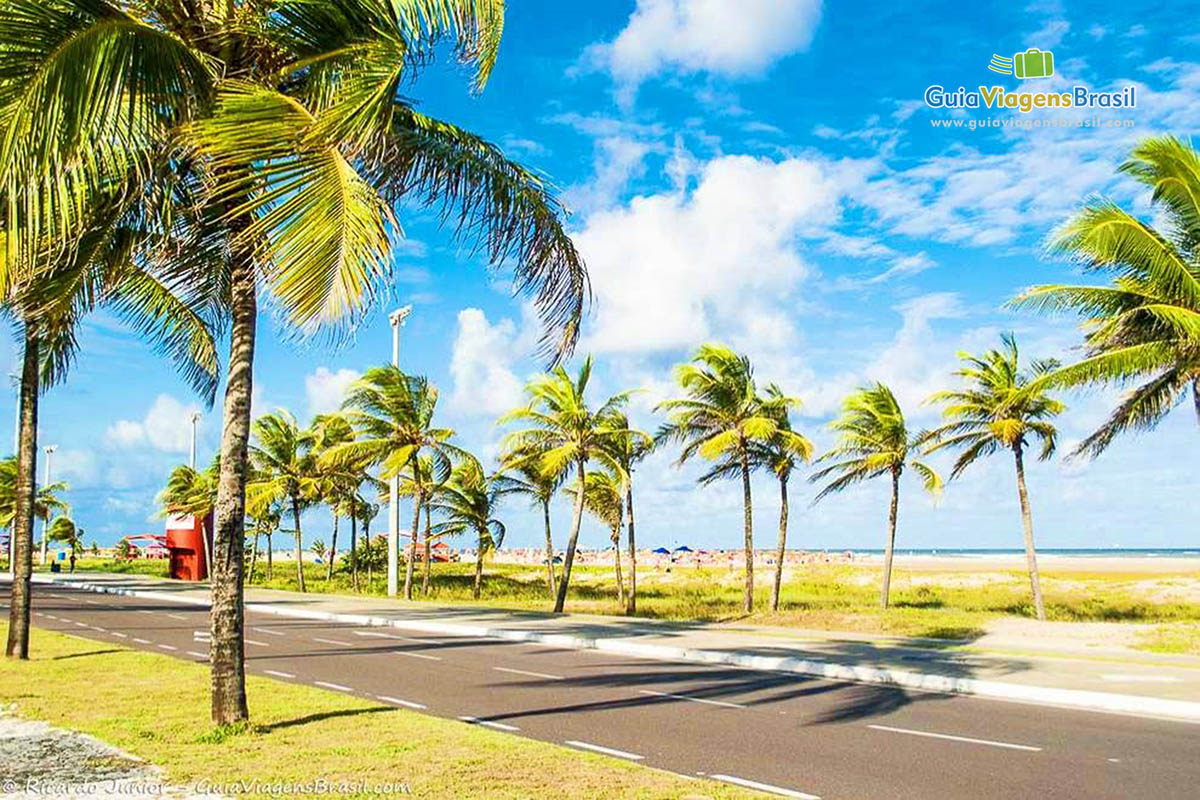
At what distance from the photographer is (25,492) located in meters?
14.4

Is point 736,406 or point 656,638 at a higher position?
point 736,406

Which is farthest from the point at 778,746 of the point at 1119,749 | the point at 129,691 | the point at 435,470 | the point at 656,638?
the point at 435,470

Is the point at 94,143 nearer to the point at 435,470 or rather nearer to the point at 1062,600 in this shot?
the point at 435,470

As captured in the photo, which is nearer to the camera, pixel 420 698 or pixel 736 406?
pixel 420 698

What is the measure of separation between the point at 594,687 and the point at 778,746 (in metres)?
4.60

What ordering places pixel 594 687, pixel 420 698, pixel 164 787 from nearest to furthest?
1. pixel 164 787
2. pixel 420 698
3. pixel 594 687

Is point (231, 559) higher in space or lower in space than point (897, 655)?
higher

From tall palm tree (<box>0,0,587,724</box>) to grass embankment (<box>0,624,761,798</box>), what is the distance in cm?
80

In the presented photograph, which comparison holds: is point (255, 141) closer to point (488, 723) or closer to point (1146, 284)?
point (488, 723)

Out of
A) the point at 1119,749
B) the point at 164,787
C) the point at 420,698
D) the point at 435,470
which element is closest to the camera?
the point at 164,787

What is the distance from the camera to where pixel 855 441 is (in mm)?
29656

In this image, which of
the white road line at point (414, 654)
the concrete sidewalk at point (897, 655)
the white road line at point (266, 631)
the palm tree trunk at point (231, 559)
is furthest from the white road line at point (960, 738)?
the white road line at point (266, 631)

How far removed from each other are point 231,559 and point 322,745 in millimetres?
1880

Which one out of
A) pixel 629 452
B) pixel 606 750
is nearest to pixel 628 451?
pixel 629 452
